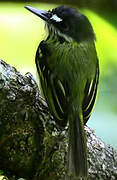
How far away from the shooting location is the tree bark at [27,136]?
9.46 feet

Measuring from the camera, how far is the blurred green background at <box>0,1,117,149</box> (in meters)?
4.15

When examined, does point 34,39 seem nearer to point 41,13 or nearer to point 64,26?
point 41,13

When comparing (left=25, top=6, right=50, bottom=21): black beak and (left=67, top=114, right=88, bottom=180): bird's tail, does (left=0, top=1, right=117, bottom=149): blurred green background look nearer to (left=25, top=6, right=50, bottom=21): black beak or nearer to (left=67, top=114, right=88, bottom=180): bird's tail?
(left=25, top=6, right=50, bottom=21): black beak

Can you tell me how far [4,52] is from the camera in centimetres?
434

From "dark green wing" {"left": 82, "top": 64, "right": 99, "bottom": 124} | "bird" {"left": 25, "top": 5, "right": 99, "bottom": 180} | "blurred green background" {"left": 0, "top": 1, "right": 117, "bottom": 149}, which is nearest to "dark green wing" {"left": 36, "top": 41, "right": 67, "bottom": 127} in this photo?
"bird" {"left": 25, "top": 5, "right": 99, "bottom": 180}

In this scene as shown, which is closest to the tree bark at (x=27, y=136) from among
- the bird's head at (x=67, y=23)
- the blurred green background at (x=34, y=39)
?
the bird's head at (x=67, y=23)

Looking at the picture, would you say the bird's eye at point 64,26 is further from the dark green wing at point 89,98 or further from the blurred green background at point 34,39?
the blurred green background at point 34,39

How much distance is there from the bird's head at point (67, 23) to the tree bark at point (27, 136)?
355 mm

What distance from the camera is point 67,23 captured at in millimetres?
3186

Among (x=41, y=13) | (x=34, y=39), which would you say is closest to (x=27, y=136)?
(x=41, y=13)

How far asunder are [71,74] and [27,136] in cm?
43

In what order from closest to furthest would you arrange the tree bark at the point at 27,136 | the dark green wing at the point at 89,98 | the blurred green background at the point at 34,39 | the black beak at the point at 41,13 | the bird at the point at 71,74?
the tree bark at the point at 27,136 → the bird at the point at 71,74 → the dark green wing at the point at 89,98 → the black beak at the point at 41,13 → the blurred green background at the point at 34,39

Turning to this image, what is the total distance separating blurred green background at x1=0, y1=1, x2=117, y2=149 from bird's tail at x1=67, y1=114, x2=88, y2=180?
981 millimetres

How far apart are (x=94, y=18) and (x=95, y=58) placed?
1319mm
